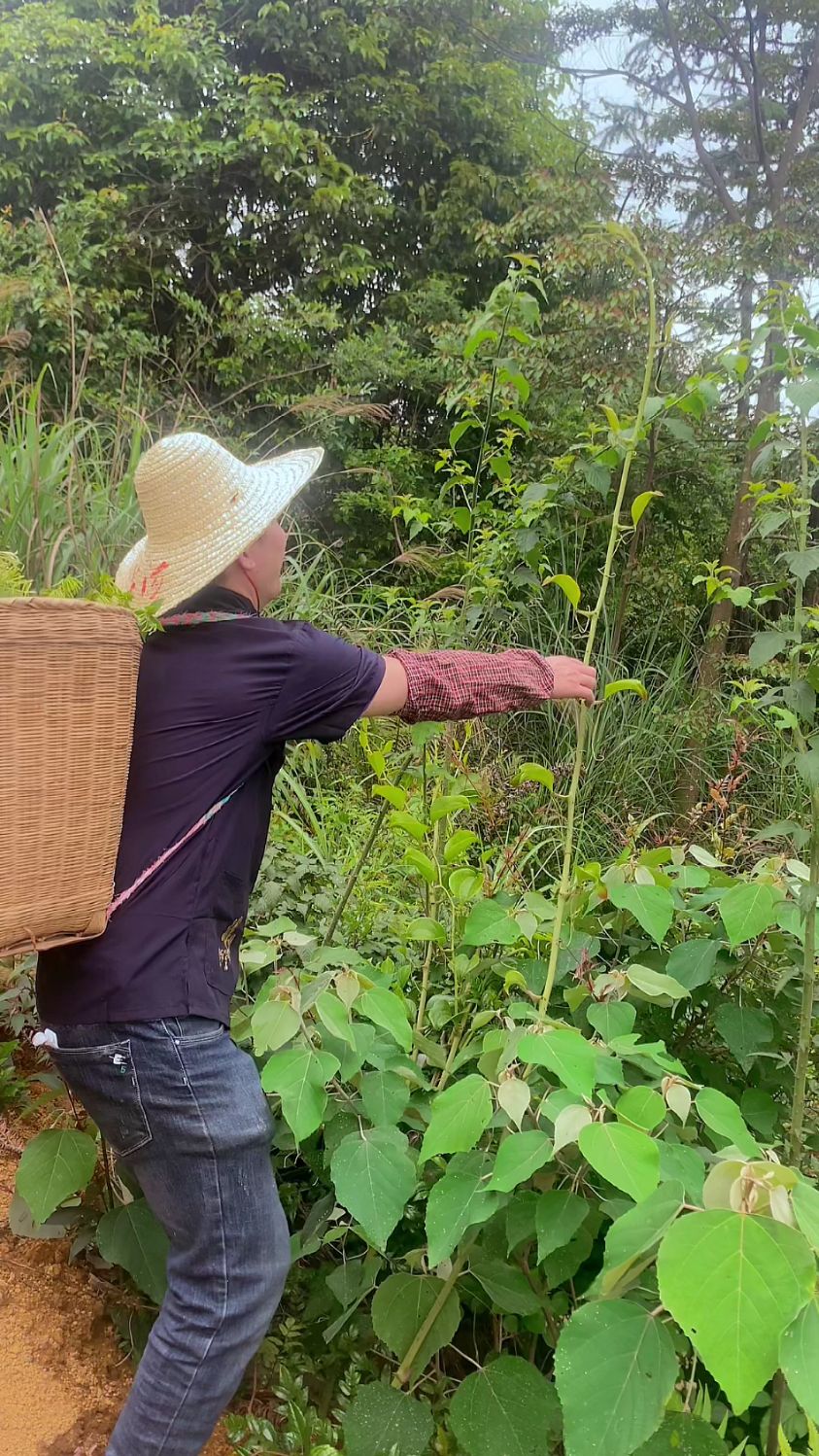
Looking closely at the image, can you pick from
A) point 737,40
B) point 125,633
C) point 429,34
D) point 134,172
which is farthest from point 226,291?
point 125,633

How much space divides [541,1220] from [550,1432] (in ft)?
1.48

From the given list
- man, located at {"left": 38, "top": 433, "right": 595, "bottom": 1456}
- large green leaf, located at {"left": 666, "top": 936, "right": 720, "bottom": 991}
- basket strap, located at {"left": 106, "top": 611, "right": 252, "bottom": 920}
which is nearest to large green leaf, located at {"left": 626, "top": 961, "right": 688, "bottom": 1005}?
large green leaf, located at {"left": 666, "top": 936, "right": 720, "bottom": 991}

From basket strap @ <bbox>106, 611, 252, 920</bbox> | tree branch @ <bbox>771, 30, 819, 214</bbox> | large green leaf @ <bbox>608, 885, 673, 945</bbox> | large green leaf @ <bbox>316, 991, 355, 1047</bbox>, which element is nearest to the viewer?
large green leaf @ <bbox>316, 991, 355, 1047</bbox>

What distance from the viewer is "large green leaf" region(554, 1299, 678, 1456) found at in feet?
2.89

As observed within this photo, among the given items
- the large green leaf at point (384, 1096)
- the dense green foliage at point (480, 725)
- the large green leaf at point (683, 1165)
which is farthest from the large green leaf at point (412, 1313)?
the large green leaf at point (683, 1165)

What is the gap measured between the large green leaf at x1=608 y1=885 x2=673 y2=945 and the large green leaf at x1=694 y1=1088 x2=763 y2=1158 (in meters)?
0.34

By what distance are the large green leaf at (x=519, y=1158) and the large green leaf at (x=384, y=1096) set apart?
0.97ft

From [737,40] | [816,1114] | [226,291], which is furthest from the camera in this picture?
[226,291]

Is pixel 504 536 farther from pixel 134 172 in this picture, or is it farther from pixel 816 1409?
pixel 134 172

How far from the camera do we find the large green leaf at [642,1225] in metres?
0.87

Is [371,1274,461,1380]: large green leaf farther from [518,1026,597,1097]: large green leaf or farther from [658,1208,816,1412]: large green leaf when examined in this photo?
[658,1208,816,1412]: large green leaf

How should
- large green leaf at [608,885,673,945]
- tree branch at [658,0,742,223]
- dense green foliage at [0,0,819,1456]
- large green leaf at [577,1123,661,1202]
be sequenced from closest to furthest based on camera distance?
large green leaf at [577,1123,661,1202] → dense green foliage at [0,0,819,1456] → large green leaf at [608,885,673,945] → tree branch at [658,0,742,223]

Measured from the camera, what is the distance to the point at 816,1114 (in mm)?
2080

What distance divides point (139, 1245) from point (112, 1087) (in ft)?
1.60
